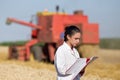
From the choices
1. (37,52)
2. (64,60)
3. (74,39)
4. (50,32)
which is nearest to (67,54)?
(64,60)

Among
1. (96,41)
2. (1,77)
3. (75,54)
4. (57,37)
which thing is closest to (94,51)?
(96,41)

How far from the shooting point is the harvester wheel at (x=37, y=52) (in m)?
23.0

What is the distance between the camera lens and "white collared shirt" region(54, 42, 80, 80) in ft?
21.4

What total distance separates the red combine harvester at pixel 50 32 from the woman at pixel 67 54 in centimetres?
1488

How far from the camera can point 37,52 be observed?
23078 mm

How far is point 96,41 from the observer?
21938 millimetres

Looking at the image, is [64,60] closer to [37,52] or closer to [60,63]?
[60,63]

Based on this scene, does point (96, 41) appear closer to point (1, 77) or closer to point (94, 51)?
point (94, 51)

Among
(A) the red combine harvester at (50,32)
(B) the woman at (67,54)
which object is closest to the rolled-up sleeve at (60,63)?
(B) the woman at (67,54)

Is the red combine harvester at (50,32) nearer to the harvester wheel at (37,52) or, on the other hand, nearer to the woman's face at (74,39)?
the harvester wheel at (37,52)

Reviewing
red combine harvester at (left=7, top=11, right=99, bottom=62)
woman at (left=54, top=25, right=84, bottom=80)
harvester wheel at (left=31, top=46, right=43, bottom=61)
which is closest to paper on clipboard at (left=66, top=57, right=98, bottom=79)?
woman at (left=54, top=25, right=84, bottom=80)

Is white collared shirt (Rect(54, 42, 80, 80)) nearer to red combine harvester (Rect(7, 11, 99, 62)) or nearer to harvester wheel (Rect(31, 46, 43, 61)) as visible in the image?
red combine harvester (Rect(7, 11, 99, 62))

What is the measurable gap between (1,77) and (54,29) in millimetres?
10210

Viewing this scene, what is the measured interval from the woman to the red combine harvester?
48.8 ft
